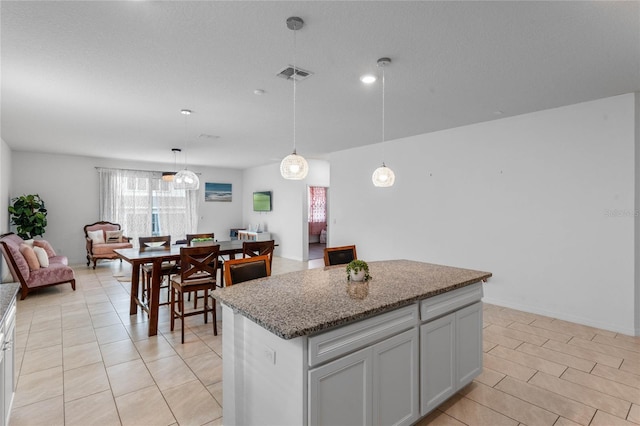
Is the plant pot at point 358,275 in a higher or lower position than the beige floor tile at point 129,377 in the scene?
higher

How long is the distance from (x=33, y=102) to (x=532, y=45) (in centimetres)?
492

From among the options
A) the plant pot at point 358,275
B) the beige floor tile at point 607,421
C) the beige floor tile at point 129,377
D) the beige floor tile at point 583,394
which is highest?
the plant pot at point 358,275

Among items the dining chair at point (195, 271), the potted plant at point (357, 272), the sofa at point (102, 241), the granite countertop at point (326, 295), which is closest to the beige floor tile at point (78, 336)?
the dining chair at point (195, 271)

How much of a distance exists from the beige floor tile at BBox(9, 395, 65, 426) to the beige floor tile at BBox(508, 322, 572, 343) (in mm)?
4128

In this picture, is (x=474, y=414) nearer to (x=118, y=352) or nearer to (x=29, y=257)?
(x=118, y=352)

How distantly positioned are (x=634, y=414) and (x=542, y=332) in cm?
139

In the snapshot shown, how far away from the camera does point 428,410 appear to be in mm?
1991

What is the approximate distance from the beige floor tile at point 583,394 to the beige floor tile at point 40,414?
3.34 meters

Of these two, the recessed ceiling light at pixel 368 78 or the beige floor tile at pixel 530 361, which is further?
the recessed ceiling light at pixel 368 78

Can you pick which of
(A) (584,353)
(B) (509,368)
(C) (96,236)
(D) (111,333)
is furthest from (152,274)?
(C) (96,236)

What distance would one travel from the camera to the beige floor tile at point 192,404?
209cm

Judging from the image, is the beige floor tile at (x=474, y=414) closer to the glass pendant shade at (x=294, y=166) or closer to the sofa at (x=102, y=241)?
the glass pendant shade at (x=294, y=166)

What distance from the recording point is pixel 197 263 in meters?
3.41

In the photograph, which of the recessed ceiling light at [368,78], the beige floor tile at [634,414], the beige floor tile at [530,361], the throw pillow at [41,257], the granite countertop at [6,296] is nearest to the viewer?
the granite countertop at [6,296]
